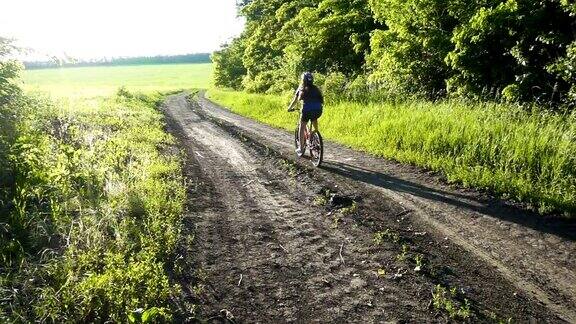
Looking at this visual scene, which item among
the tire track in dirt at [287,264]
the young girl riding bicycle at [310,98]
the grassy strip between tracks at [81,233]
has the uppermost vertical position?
the young girl riding bicycle at [310,98]

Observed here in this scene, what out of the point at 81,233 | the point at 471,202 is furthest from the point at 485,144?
the point at 81,233

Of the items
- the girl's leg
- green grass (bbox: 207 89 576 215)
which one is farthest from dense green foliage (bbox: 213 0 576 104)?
the girl's leg

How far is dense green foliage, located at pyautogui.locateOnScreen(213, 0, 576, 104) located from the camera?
36.2 feet

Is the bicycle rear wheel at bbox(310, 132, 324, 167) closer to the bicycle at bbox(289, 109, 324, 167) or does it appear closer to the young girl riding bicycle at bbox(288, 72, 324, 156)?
the bicycle at bbox(289, 109, 324, 167)

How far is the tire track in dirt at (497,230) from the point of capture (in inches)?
190

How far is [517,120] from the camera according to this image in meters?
9.84

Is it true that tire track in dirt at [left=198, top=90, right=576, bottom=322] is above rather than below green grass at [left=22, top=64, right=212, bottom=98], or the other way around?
above

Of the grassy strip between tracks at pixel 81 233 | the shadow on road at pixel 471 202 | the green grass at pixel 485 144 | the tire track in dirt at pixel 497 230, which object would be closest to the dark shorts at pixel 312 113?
the shadow on road at pixel 471 202

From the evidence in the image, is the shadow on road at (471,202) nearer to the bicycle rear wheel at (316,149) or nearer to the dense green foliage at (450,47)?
the bicycle rear wheel at (316,149)

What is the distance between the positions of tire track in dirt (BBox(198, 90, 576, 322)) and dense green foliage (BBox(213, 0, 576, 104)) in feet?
13.9

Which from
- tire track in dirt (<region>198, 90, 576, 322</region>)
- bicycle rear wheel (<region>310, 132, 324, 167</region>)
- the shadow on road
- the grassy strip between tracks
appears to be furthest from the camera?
bicycle rear wheel (<region>310, 132, 324, 167</region>)

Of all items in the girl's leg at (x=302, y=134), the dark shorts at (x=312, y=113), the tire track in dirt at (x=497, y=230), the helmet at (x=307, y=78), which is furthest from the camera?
the girl's leg at (x=302, y=134)

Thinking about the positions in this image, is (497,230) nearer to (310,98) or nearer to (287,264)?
(287,264)

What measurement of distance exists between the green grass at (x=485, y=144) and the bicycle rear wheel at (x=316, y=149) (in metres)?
1.99
